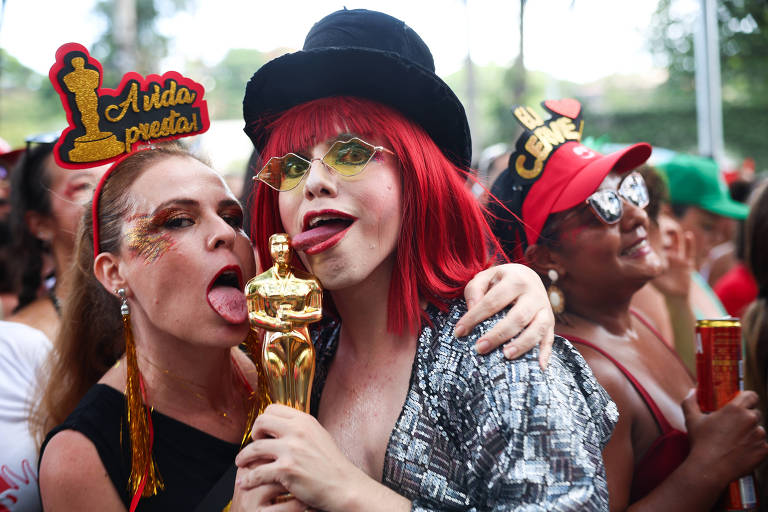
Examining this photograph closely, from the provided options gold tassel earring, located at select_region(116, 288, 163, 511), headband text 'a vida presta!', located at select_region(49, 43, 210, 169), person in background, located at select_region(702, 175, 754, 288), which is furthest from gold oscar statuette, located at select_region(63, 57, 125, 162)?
person in background, located at select_region(702, 175, 754, 288)

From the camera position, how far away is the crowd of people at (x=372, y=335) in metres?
1.63

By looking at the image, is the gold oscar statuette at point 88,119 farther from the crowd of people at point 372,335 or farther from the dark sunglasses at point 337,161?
the dark sunglasses at point 337,161

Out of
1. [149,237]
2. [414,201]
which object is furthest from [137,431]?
[414,201]

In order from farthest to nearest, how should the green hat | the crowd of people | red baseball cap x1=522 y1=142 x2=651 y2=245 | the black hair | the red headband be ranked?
the green hat < the black hair < red baseball cap x1=522 y1=142 x2=651 y2=245 < the red headband < the crowd of people

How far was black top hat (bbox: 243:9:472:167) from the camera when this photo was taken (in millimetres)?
1900

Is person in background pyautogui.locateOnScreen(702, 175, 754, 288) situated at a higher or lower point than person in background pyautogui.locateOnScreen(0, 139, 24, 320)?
higher

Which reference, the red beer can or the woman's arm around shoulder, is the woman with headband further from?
the red beer can

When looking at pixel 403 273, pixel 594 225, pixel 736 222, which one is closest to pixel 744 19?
pixel 736 222

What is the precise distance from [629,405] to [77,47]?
85.4 inches

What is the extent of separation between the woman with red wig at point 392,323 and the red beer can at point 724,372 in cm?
79

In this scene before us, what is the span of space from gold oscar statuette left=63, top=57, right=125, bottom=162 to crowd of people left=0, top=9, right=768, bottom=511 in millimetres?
83

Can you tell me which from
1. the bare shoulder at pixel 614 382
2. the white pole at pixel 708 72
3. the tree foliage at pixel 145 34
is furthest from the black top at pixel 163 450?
the tree foliage at pixel 145 34

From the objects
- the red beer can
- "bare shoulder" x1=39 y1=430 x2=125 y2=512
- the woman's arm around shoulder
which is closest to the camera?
the woman's arm around shoulder

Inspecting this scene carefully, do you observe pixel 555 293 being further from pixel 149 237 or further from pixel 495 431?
pixel 149 237
